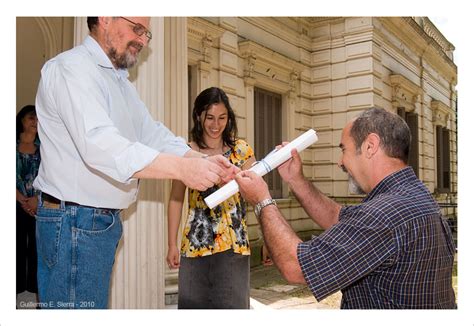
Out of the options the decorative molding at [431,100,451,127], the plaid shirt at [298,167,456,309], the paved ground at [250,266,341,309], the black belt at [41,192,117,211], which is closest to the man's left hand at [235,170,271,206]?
the plaid shirt at [298,167,456,309]

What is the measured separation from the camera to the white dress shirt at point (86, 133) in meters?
1.10

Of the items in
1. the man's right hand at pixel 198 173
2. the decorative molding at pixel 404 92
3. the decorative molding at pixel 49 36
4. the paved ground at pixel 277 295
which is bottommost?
the paved ground at pixel 277 295

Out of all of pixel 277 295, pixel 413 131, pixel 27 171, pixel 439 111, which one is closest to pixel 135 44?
pixel 27 171

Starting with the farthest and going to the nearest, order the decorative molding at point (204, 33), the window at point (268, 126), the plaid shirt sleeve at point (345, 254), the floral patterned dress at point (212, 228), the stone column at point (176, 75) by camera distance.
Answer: the window at point (268, 126)
the decorative molding at point (204, 33)
the stone column at point (176, 75)
the floral patterned dress at point (212, 228)
the plaid shirt sleeve at point (345, 254)

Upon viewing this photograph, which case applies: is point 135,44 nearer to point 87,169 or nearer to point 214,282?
point 87,169

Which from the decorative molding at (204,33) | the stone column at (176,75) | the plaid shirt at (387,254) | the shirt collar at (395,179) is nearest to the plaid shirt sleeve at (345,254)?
the plaid shirt at (387,254)

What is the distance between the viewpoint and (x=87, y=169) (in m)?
1.19

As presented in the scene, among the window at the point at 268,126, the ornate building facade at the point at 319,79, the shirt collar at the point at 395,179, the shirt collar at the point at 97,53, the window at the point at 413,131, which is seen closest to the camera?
the shirt collar at the point at 395,179

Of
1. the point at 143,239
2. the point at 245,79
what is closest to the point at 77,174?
the point at 143,239

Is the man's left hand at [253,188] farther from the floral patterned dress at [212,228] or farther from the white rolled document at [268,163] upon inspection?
the floral patterned dress at [212,228]

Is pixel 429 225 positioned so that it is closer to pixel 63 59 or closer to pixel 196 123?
pixel 63 59

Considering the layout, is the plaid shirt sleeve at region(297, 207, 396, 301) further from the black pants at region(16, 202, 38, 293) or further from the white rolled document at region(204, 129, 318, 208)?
the black pants at region(16, 202, 38, 293)

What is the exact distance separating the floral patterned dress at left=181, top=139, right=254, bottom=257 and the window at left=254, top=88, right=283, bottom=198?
304 centimetres

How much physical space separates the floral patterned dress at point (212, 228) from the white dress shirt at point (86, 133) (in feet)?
1.80
